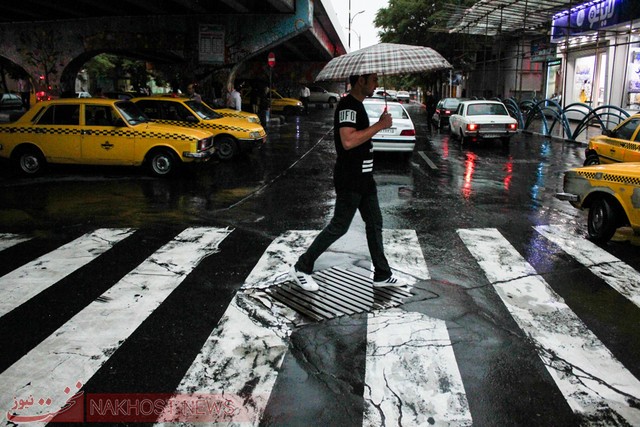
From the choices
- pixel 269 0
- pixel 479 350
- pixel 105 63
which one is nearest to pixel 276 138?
pixel 269 0

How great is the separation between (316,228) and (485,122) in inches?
494

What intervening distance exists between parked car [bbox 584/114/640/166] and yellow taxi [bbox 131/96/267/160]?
8508mm

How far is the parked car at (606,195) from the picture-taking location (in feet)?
21.3

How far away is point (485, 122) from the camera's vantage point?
60.4 ft

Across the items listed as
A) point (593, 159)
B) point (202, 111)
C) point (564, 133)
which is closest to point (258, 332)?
point (593, 159)

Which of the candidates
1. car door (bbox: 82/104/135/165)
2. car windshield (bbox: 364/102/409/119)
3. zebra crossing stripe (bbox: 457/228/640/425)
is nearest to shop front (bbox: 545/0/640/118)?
car windshield (bbox: 364/102/409/119)

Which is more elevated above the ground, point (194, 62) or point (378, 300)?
point (194, 62)

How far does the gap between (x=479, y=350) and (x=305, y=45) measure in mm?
37698

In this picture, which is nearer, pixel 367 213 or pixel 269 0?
pixel 367 213

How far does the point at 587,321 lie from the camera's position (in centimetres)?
458

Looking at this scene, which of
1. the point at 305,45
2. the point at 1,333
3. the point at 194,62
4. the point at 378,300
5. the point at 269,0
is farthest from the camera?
the point at 305,45

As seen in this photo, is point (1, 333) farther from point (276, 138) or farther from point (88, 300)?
point (276, 138)

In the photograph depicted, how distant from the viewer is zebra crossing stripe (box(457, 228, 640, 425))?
10.9ft

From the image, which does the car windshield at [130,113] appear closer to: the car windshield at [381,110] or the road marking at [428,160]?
the car windshield at [381,110]
